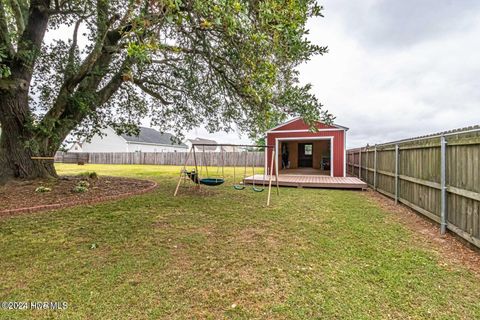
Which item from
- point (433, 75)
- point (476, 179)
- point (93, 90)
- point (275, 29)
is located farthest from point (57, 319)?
point (433, 75)

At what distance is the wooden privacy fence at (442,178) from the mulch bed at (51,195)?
674 centimetres

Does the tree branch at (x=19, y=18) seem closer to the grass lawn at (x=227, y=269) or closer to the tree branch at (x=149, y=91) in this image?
the tree branch at (x=149, y=91)

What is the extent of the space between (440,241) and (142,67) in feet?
26.1

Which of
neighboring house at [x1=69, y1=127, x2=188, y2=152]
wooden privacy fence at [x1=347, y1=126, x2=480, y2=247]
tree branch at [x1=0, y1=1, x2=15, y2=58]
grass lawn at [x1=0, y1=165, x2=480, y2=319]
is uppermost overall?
tree branch at [x1=0, y1=1, x2=15, y2=58]

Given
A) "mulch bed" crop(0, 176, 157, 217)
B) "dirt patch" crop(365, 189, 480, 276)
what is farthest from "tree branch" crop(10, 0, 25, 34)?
"dirt patch" crop(365, 189, 480, 276)

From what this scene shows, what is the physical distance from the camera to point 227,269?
8.86 feet

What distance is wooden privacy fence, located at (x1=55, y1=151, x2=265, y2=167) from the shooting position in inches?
871

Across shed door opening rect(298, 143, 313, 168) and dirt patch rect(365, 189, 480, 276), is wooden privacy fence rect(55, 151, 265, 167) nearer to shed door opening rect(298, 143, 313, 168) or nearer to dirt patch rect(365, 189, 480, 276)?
shed door opening rect(298, 143, 313, 168)

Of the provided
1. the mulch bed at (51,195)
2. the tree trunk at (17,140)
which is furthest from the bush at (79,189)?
the tree trunk at (17,140)

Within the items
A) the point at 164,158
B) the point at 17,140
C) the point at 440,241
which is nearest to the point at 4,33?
the point at 17,140

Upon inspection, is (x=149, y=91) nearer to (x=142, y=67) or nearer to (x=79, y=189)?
→ (x=142, y=67)

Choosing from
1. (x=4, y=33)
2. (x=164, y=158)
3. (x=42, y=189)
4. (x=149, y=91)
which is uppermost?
(x=4, y=33)

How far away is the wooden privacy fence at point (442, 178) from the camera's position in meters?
3.17

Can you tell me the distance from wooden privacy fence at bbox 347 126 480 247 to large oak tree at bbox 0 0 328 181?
202 cm
